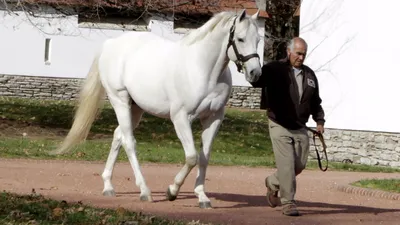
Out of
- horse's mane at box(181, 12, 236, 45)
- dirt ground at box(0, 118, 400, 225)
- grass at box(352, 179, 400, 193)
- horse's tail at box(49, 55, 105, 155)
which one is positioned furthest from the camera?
grass at box(352, 179, 400, 193)

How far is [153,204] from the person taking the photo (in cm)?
1190

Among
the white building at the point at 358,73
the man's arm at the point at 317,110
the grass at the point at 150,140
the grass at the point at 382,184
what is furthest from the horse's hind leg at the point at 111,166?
the white building at the point at 358,73

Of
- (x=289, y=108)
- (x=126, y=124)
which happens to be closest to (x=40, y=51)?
(x=126, y=124)

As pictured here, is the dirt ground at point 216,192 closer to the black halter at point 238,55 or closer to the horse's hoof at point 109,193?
the horse's hoof at point 109,193

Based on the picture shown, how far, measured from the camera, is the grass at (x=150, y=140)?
20250 millimetres

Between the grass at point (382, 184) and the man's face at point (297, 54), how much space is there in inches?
190

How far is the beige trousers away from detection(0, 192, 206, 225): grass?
69.4 inches

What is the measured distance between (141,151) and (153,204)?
33.7ft

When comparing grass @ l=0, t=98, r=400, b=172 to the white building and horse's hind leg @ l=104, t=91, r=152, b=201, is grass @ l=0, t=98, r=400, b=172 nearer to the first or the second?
the white building

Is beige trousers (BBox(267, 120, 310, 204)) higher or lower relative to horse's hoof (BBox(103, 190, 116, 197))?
higher

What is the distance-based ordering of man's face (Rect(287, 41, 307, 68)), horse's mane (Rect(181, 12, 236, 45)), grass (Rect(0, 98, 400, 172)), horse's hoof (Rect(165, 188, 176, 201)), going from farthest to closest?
grass (Rect(0, 98, 400, 172))
horse's hoof (Rect(165, 188, 176, 201))
horse's mane (Rect(181, 12, 236, 45))
man's face (Rect(287, 41, 307, 68))

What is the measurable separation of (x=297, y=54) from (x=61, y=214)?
3191 mm

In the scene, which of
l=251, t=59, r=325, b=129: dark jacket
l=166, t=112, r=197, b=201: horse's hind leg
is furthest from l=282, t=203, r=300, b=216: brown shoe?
l=166, t=112, r=197, b=201: horse's hind leg

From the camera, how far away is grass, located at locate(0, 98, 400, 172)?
20.2 m
